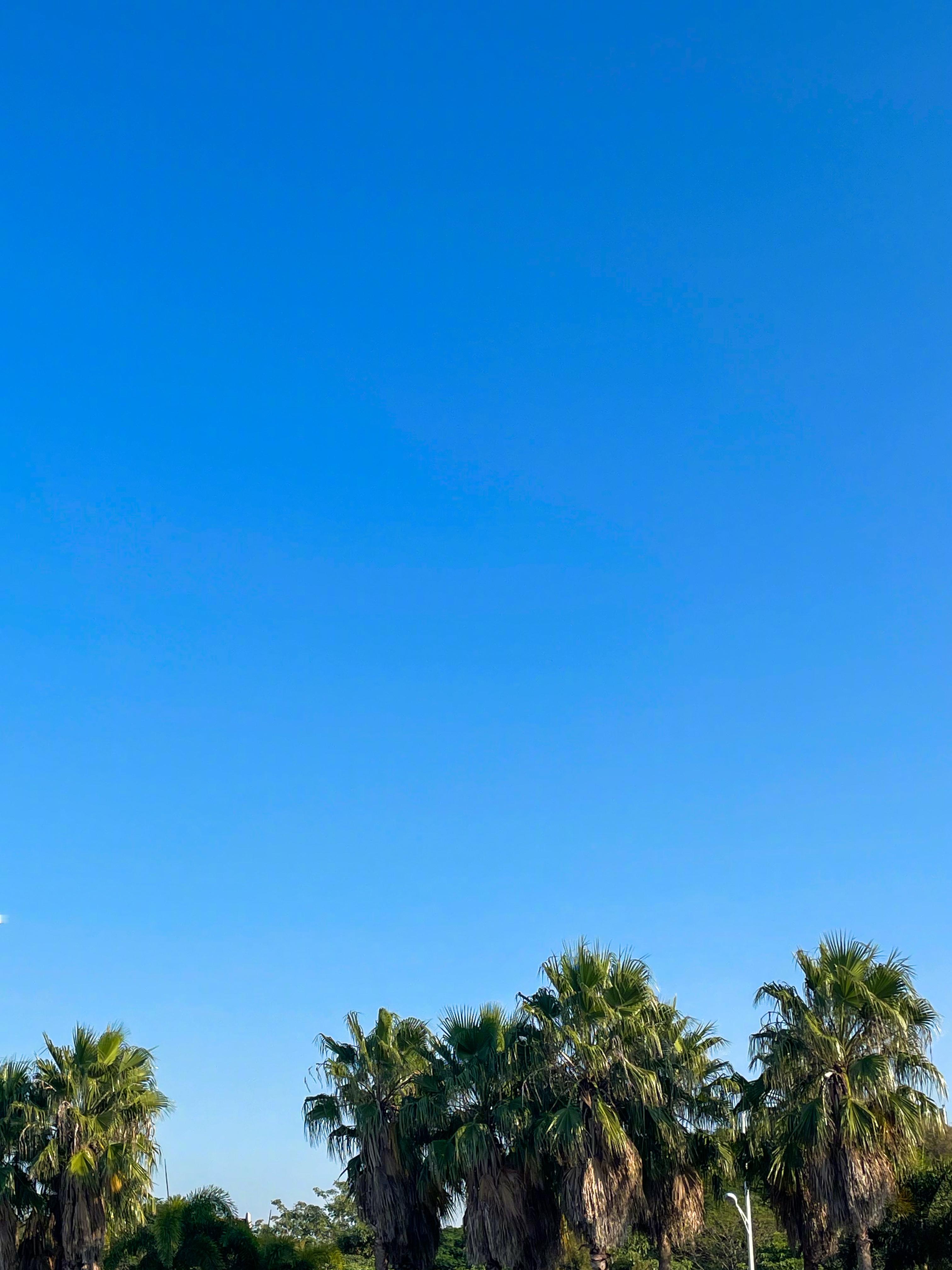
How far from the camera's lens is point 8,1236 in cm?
3125

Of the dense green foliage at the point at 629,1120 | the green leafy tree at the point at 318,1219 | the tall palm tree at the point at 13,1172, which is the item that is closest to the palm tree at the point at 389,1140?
the dense green foliage at the point at 629,1120

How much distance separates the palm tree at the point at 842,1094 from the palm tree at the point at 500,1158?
18.5ft

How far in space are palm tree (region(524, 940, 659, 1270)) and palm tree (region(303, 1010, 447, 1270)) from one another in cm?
430

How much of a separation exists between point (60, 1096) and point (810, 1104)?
2026 centimetres

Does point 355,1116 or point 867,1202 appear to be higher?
point 355,1116

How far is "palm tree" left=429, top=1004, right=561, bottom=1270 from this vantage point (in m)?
28.5

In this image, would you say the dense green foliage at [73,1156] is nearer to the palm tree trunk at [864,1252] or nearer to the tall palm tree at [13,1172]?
the tall palm tree at [13,1172]

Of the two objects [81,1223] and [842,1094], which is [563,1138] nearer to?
[842,1094]

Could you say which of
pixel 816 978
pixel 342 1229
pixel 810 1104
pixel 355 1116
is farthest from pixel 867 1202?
pixel 342 1229

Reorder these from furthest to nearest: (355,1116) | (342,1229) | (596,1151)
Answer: (342,1229)
(355,1116)
(596,1151)

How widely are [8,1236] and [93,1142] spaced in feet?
10.3

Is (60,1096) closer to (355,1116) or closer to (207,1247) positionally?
(207,1247)

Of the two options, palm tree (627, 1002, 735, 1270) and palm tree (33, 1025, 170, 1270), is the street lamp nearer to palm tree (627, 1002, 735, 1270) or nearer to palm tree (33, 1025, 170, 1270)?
palm tree (627, 1002, 735, 1270)

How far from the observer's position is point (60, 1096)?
3253 cm
